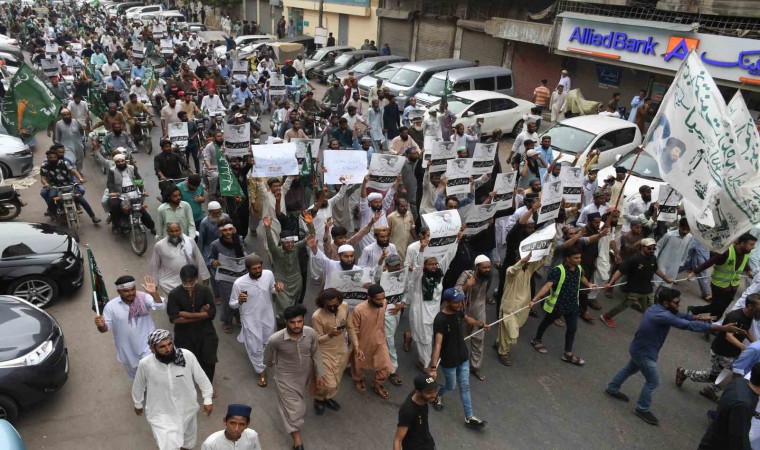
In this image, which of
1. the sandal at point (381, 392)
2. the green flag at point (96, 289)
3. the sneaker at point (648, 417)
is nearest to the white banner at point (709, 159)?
the sneaker at point (648, 417)

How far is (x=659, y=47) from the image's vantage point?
17094 millimetres

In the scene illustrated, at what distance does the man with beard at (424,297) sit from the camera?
6148mm

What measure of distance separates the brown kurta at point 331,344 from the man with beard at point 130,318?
1563mm

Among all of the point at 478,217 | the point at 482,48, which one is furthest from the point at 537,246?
the point at 482,48

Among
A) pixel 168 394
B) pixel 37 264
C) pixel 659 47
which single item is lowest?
pixel 37 264

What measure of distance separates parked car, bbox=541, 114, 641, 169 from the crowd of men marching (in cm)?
217

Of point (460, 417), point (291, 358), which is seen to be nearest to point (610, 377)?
point (460, 417)

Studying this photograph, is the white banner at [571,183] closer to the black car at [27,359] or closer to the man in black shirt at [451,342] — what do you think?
the man in black shirt at [451,342]

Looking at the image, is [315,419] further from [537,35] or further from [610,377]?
[537,35]

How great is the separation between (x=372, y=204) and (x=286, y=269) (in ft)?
4.97

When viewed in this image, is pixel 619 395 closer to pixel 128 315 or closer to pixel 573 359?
pixel 573 359

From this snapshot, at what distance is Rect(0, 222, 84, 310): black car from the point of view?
23.5 feet

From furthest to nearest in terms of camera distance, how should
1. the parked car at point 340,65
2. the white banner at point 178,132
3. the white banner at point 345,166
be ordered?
the parked car at point 340,65 → the white banner at point 178,132 → the white banner at point 345,166

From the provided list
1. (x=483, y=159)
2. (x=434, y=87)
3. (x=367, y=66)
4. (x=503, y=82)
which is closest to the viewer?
(x=483, y=159)
